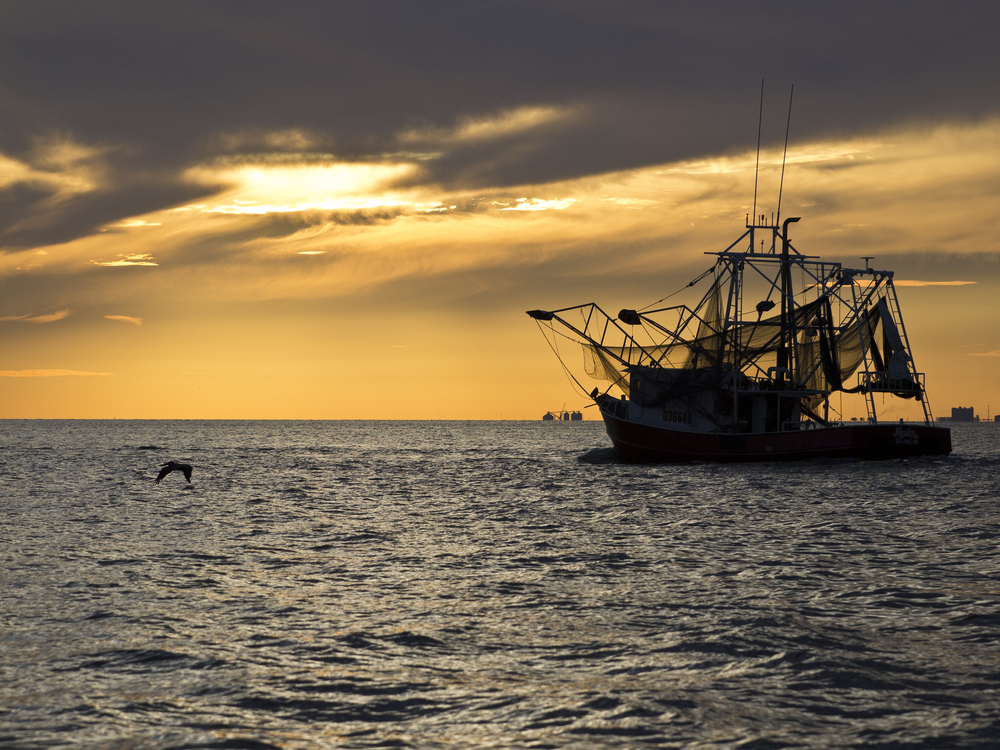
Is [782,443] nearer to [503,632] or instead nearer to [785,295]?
[785,295]

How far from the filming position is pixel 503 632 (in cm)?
1288

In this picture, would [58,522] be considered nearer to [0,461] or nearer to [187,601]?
[187,601]

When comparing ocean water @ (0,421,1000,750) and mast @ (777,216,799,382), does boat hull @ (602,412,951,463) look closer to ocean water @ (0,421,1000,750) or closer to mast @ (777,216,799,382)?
mast @ (777,216,799,382)

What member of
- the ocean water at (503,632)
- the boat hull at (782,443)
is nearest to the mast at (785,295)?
the boat hull at (782,443)

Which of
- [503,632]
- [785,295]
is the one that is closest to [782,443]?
[785,295]

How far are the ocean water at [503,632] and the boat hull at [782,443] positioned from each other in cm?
2230

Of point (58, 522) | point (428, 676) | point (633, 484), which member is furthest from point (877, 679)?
point (633, 484)

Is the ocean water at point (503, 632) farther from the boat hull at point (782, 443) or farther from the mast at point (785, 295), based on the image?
the mast at point (785, 295)

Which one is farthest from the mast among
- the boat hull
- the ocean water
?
the ocean water

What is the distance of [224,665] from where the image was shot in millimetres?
11086

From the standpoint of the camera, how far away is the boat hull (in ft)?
170

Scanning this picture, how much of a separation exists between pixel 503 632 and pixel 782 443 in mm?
42918

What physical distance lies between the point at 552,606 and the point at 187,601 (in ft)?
21.0

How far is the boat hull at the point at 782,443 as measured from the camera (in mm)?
51906
